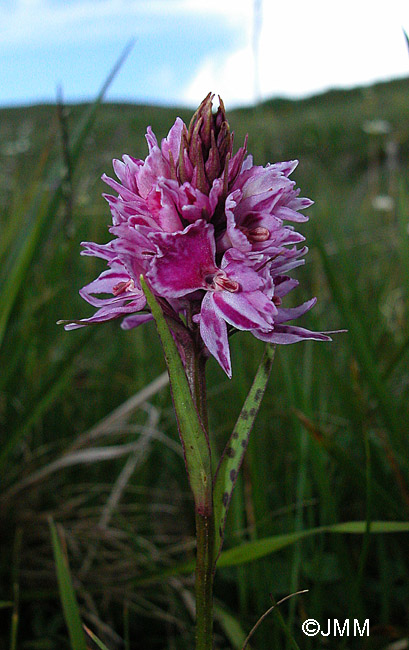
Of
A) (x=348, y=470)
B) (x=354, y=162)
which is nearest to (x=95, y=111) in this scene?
(x=348, y=470)

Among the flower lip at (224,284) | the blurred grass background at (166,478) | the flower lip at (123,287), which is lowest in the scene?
the blurred grass background at (166,478)

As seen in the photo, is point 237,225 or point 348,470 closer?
point 237,225

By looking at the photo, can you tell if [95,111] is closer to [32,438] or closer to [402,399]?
[32,438]

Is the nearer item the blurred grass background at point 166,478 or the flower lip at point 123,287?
the flower lip at point 123,287

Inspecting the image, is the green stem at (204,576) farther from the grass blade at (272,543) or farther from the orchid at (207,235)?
the grass blade at (272,543)

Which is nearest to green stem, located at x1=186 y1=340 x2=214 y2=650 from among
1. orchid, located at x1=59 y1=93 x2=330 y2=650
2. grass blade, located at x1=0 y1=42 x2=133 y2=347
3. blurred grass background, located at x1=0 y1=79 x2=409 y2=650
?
orchid, located at x1=59 y1=93 x2=330 y2=650

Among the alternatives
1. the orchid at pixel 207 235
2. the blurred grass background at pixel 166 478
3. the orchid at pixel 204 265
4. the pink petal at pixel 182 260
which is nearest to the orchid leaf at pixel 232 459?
the orchid at pixel 204 265
